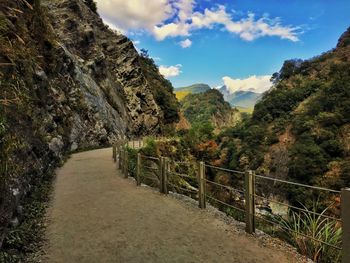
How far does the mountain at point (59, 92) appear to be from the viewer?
666 centimetres

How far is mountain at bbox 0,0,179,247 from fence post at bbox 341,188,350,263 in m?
4.03

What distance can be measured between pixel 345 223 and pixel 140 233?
3.63m

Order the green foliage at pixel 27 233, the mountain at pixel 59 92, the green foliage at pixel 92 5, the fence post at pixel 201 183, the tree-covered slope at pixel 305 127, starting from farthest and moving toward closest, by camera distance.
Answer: the green foliage at pixel 92 5 < the tree-covered slope at pixel 305 127 < the fence post at pixel 201 183 < the mountain at pixel 59 92 < the green foliage at pixel 27 233

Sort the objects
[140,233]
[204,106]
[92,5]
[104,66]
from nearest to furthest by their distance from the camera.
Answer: [140,233] < [104,66] < [92,5] < [204,106]

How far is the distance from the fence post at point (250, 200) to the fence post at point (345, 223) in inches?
89.6

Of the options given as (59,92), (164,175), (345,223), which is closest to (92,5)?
(59,92)

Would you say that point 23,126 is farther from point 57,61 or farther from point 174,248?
point 57,61

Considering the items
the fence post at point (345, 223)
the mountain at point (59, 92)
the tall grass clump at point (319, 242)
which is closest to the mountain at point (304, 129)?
the mountain at point (59, 92)

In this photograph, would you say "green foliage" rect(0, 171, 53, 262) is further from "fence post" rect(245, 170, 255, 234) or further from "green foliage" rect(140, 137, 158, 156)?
"green foliage" rect(140, 137, 158, 156)

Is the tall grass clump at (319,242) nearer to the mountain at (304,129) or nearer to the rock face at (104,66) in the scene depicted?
the rock face at (104,66)

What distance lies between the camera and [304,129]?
182 feet

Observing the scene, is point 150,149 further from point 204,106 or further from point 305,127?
point 204,106

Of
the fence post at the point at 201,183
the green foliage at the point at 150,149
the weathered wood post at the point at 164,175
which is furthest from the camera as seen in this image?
the green foliage at the point at 150,149

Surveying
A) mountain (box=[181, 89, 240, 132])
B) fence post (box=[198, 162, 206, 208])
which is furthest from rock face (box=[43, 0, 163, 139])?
mountain (box=[181, 89, 240, 132])
